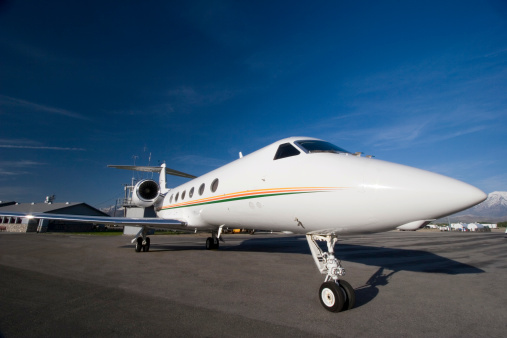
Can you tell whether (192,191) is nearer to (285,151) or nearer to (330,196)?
(285,151)

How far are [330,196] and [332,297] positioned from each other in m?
1.54

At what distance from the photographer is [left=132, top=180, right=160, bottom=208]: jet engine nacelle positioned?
13597 mm

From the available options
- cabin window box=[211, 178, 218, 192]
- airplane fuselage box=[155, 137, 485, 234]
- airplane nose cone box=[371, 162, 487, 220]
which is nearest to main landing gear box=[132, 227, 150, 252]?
cabin window box=[211, 178, 218, 192]

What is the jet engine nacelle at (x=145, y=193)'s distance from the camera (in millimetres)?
13597

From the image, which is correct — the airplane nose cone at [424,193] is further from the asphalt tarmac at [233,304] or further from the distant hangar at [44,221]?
the distant hangar at [44,221]

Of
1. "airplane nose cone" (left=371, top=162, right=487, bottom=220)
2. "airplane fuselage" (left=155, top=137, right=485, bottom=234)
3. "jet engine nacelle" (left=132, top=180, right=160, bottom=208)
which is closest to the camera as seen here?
"airplane nose cone" (left=371, top=162, right=487, bottom=220)

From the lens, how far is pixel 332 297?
3.93 m

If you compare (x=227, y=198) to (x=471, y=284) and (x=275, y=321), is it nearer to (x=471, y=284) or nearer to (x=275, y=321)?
(x=275, y=321)

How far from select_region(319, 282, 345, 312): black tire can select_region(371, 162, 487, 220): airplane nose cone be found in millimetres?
1542

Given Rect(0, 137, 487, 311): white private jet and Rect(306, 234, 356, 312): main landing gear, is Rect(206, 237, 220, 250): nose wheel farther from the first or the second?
Rect(306, 234, 356, 312): main landing gear

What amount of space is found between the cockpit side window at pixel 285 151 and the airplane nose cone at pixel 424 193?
1.87 m

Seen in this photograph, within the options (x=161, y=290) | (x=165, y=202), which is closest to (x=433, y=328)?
(x=161, y=290)

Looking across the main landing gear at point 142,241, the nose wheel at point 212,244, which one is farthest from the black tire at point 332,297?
the nose wheel at point 212,244

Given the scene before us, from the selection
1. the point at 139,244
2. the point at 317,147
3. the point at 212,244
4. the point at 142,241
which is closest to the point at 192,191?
the point at 142,241
